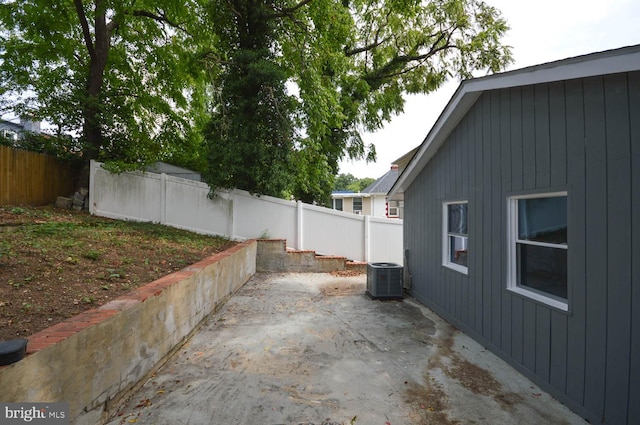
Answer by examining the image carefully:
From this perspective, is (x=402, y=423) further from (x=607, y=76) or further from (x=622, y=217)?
(x=607, y=76)

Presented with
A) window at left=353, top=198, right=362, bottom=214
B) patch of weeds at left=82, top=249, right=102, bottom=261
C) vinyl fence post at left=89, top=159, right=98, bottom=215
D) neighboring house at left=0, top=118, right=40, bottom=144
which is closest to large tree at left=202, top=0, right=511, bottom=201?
vinyl fence post at left=89, top=159, right=98, bottom=215

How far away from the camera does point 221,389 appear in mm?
3039

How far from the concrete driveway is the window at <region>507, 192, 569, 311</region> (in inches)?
38.4

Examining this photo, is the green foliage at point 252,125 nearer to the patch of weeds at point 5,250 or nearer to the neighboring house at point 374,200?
the patch of weeds at point 5,250

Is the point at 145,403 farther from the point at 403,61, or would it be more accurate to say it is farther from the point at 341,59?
the point at 403,61

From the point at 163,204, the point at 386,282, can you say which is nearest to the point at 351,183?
the point at 163,204

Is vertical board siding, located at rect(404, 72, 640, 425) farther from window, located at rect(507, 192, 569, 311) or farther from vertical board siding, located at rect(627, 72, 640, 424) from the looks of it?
window, located at rect(507, 192, 569, 311)

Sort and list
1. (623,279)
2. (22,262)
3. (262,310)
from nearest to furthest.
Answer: (623,279) < (22,262) < (262,310)

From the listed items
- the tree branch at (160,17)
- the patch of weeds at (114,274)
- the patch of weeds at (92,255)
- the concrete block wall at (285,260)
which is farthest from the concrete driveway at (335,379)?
the tree branch at (160,17)

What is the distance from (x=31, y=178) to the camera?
862 centimetres

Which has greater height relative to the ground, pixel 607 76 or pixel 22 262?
pixel 607 76

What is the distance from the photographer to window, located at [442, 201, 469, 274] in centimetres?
517

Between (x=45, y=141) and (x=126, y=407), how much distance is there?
33.3ft

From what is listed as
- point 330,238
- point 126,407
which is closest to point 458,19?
point 330,238
